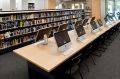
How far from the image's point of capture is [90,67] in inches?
165

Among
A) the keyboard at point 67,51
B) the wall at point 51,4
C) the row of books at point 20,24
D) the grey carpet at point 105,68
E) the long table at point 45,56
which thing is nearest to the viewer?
→ the long table at point 45,56

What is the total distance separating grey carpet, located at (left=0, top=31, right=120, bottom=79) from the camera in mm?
3674

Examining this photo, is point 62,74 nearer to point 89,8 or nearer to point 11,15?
point 11,15

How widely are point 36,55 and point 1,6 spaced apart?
8954 millimetres

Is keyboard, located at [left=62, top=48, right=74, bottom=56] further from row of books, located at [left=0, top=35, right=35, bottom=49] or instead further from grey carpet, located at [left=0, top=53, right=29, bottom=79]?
row of books, located at [left=0, top=35, right=35, bottom=49]

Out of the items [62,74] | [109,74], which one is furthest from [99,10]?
[62,74]

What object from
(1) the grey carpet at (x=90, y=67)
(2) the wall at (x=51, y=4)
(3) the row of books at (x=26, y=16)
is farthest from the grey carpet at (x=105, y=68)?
(2) the wall at (x=51, y=4)

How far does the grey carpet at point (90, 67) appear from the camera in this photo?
145 inches

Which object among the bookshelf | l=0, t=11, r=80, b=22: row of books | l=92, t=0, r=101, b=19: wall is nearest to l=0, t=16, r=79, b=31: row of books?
the bookshelf

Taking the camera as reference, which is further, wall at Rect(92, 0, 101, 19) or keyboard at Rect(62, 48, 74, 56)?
wall at Rect(92, 0, 101, 19)

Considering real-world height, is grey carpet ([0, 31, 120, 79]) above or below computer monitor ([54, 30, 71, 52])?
below

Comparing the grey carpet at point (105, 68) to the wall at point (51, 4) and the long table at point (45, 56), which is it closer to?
the long table at point (45, 56)

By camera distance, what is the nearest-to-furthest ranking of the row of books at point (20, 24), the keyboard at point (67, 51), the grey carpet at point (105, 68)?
the keyboard at point (67, 51), the grey carpet at point (105, 68), the row of books at point (20, 24)

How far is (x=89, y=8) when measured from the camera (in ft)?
37.8
